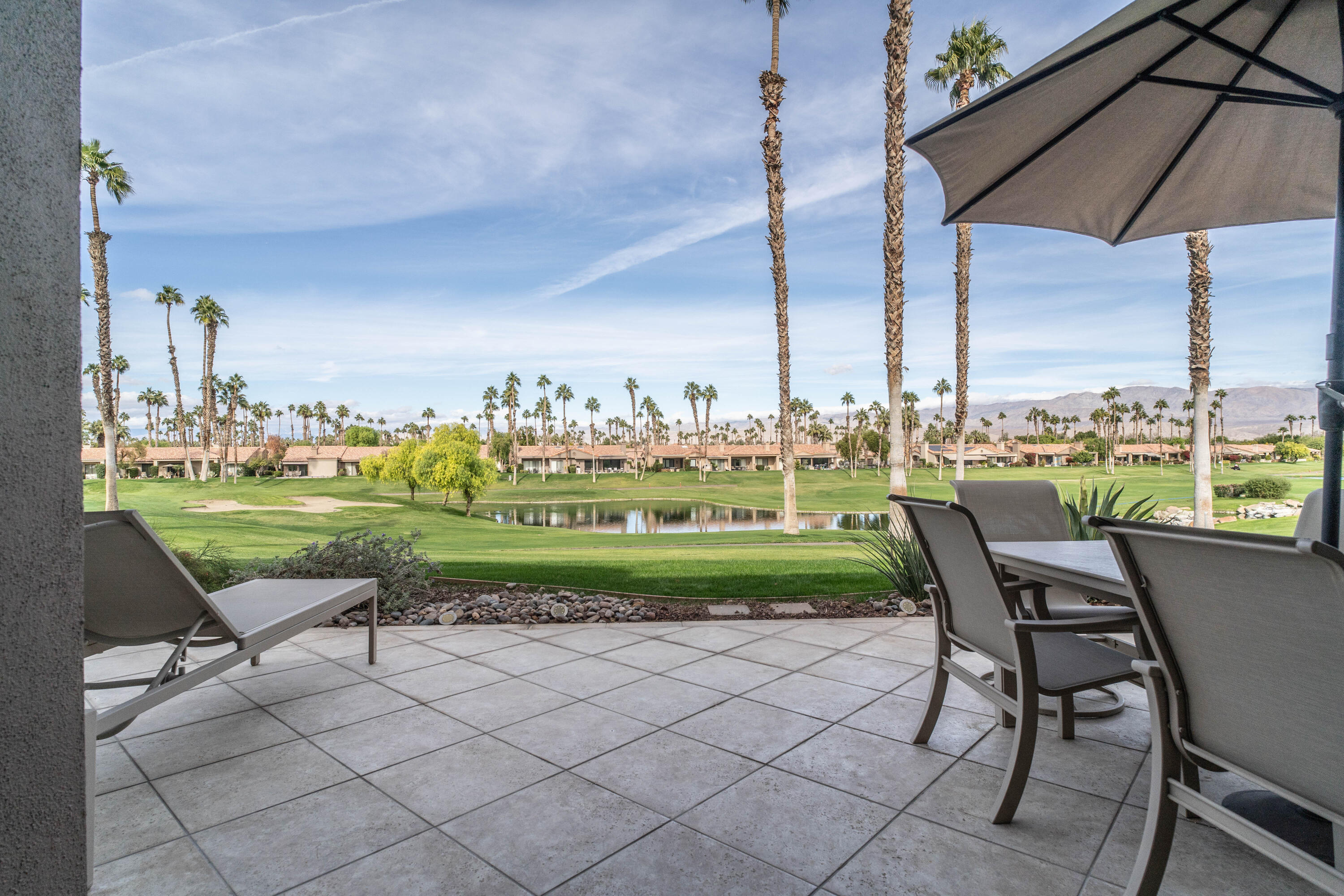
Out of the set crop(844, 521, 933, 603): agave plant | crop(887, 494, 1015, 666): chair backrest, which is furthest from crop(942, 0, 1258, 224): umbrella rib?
crop(844, 521, 933, 603): agave plant

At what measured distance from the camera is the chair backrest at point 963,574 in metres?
2.09

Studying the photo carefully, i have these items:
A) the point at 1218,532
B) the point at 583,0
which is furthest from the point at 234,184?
the point at 1218,532

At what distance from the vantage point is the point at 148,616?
8.55 ft

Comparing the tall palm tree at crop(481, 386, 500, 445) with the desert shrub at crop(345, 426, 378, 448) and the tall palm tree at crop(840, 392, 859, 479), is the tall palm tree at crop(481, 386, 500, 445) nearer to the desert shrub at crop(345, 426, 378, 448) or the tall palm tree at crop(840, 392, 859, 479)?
the desert shrub at crop(345, 426, 378, 448)

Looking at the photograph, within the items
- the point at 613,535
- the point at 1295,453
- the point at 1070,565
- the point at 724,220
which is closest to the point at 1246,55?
the point at 1070,565

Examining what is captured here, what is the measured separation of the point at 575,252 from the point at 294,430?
3023 inches

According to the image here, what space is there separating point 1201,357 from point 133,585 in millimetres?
18628

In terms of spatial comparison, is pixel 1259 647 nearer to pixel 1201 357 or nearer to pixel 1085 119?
pixel 1085 119

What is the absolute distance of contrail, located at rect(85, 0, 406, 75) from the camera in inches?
407

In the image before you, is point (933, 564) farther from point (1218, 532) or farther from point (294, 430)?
point (294, 430)

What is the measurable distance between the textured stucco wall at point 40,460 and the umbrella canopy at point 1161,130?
255 cm

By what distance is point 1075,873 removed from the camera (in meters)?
1.82

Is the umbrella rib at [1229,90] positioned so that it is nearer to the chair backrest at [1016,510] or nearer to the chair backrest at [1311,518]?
the chair backrest at [1311,518]

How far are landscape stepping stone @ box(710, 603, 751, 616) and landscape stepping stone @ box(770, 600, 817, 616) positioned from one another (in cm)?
23
